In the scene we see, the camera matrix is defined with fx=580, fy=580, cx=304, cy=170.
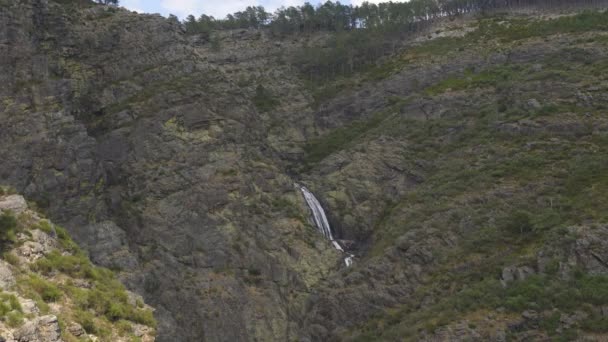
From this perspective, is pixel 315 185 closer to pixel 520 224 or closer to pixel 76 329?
pixel 520 224

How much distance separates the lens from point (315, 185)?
82.9m

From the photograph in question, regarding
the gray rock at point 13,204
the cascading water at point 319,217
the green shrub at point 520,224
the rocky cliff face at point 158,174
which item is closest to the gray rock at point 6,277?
the gray rock at point 13,204

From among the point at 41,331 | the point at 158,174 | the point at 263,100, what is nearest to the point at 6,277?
the point at 41,331

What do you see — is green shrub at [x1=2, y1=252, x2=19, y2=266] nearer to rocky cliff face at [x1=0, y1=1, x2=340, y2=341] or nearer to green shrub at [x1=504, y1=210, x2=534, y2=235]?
rocky cliff face at [x1=0, y1=1, x2=340, y2=341]

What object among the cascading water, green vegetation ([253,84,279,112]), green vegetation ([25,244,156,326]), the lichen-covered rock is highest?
the lichen-covered rock

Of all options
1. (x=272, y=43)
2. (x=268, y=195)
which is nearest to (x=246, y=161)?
(x=268, y=195)

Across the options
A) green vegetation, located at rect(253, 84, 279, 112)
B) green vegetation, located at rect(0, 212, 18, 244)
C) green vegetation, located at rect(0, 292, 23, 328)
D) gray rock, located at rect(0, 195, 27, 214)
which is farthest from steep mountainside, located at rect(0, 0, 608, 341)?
green vegetation, located at rect(0, 292, 23, 328)

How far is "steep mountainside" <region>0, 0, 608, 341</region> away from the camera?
175 feet

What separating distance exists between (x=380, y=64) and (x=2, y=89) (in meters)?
75.4

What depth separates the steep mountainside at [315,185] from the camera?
53.3 meters

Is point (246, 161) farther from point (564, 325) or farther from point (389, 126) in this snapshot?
point (564, 325)

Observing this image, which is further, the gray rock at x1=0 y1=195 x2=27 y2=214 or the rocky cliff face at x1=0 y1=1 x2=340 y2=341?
the rocky cliff face at x1=0 y1=1 x2=340 y2=341

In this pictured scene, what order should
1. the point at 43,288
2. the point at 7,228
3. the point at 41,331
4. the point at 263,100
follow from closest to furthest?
1. the point at 41,331
2. the point at 43,288
3. the point at 7,228
4. the point at 263,100

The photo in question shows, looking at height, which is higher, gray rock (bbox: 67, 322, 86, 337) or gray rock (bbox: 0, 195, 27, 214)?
gray rock (bbox: 0, 195, 27, 214)
